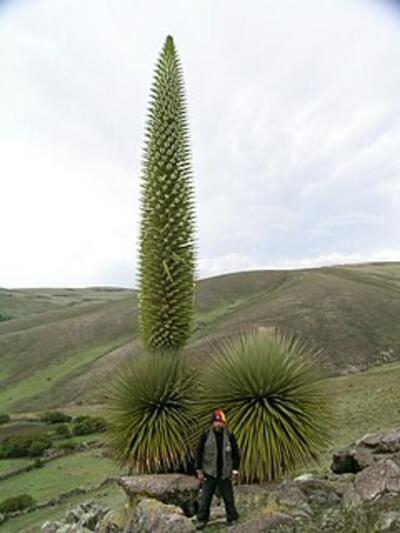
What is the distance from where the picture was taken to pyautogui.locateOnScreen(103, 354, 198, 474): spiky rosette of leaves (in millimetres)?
10336

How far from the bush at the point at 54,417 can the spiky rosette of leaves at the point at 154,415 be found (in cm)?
4372

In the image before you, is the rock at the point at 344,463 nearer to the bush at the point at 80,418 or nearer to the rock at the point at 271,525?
the rock at the point at 271,525

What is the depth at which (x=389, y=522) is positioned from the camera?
28.3 feet

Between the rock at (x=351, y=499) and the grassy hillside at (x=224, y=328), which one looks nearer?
the rock at (x=351, y=499)

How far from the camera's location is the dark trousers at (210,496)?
10234mm

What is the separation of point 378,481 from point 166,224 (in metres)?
5.87

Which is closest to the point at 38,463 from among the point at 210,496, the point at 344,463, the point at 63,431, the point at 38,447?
the point at 38,447

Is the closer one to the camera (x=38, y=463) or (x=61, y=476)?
(x=61, y=476)

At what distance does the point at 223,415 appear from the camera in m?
10.0

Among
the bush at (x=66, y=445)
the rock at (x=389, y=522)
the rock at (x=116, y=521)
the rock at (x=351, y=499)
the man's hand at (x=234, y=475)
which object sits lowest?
the bush at (x=66, y=445)

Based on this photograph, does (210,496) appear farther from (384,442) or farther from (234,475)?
(384,442)

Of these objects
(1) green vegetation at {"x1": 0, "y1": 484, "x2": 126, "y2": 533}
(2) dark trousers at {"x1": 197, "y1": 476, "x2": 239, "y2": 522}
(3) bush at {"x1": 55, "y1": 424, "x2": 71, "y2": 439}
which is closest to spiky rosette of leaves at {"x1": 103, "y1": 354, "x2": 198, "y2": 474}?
(2) dark trousers at {"x1": 197, "y1": 476, "x2": 239, "y2": 522}

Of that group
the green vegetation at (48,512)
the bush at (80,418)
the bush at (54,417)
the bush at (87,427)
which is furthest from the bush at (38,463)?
the bush at (54,417)

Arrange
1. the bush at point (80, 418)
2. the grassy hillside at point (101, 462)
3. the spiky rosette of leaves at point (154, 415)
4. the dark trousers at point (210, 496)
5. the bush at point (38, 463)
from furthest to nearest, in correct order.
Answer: the bush at point (80, 418) → the bush at point (38, 463) → the grassy hillside at point (101, 462) → the spiky rosette of leaves at point (154, 415) → the dark trousers at point (210, 496)
